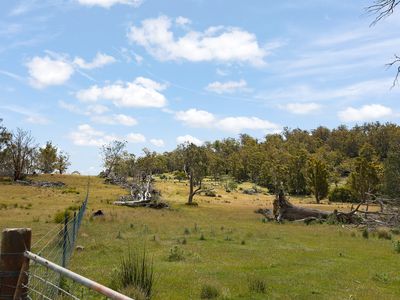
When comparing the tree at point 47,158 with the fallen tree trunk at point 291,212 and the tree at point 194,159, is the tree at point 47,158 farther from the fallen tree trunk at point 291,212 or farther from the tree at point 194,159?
the fallen tree trunk at point 291,212

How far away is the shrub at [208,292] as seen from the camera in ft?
A: 39.0

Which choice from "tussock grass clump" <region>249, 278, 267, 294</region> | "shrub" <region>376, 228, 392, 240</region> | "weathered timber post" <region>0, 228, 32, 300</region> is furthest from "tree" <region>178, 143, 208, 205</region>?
"weathered timber post" <region>0, 228, 32, 300</region>

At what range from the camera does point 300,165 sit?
10631cm

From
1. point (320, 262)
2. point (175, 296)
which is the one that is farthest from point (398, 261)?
point (175, 296)

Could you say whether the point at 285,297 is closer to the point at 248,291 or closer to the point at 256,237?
the point at 248,291

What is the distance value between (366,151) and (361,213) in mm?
102729

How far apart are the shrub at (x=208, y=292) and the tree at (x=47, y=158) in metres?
112

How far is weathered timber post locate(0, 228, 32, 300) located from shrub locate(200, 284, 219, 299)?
6.43 meters

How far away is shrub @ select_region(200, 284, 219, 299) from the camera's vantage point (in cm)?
1188

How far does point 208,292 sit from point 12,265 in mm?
6766

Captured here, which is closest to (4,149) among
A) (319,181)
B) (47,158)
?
(47,158)

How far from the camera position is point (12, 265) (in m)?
6.18

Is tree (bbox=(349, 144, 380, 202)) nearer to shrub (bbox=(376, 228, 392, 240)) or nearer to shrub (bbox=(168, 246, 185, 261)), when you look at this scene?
shrub (bbox=(376, 228, 392, 240))

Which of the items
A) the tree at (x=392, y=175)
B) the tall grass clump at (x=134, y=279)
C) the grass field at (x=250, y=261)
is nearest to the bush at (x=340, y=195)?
the tree at (x=392, y=175)
